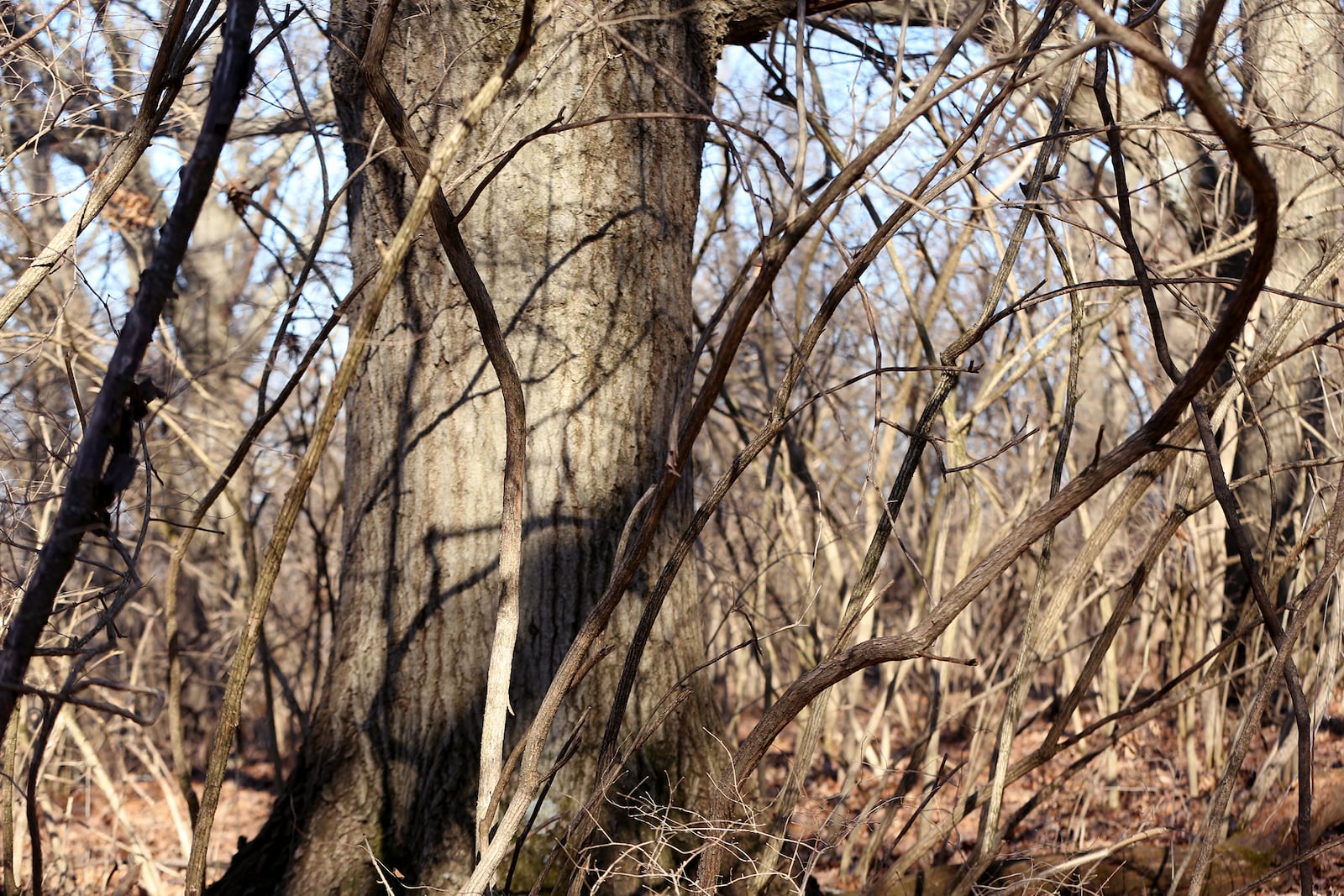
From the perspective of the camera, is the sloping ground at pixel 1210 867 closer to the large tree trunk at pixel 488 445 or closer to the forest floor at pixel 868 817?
the forest floor at pixel 868 817

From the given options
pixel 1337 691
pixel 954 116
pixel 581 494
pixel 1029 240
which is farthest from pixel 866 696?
pixel 581 494

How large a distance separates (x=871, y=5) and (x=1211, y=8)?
3099mm

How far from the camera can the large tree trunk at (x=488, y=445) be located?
2.10 metres

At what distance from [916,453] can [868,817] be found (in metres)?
1.24

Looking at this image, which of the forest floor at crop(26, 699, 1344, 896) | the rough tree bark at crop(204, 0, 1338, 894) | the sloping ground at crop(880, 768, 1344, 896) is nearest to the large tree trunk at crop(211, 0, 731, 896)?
the rough tree bark at crop(204, 0, 1338, 894)

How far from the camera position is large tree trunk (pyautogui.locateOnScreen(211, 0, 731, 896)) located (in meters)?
2.10

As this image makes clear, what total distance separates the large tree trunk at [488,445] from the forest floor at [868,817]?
19.0 inches

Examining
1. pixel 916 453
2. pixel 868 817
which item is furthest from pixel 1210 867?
pixel 916 453

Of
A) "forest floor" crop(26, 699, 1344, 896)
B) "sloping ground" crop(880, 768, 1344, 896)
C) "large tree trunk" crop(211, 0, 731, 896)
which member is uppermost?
"large tree trunk" crop(211, 0, 731, 896)

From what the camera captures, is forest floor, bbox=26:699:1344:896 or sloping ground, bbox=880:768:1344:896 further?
forest floor, bbox=26:699:1344:896

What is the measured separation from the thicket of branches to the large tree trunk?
185 millimetres

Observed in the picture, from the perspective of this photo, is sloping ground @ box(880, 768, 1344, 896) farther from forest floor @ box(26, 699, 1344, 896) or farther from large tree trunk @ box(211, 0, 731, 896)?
large tree trunk @ box(211, 0, 731, 896)

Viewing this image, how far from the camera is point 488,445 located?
2.17m

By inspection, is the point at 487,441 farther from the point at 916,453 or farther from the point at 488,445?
the point at 916,453
